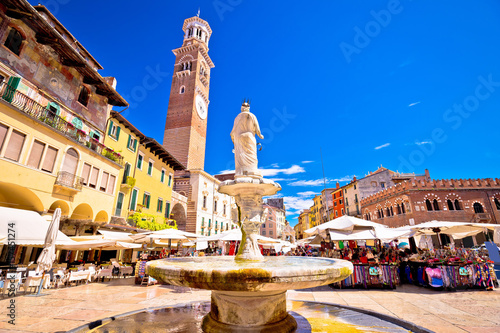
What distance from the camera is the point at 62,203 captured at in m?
13.3

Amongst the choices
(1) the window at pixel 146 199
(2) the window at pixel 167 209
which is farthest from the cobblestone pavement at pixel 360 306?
(2) the window at pixel 167 209

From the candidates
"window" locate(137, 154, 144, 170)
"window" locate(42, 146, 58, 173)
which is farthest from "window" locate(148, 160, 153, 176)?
"window" locate(42, 146, 58, 173)

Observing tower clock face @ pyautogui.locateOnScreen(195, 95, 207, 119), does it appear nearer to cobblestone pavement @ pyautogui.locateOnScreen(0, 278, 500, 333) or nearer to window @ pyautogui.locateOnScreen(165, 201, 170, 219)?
window @ pyautogui.locateOnScreen(165, 201, 170, 219)

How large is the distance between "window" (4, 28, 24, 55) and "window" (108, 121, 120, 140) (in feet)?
23.3

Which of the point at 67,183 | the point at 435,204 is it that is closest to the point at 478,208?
the point at 435,204

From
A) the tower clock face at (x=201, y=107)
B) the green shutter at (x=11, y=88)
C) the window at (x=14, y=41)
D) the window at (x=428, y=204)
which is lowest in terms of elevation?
the window at (x=428, y=204)

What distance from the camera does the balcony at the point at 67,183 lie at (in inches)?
503

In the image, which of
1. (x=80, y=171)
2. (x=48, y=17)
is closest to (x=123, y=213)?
(x=80, y=171)

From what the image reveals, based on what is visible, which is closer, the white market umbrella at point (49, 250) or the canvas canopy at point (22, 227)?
the canvas canopy at point (22, 227)

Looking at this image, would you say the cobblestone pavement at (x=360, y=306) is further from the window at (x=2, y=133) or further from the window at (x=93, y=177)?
the window at (x=93, y=177)

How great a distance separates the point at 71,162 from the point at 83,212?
→ 3633 millimetres

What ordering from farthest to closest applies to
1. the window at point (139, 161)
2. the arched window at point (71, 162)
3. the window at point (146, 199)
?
the window at point (146, 199) → the window at point (139, 161) → the arched window at point (71, 162)

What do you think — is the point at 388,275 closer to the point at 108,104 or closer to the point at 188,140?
the point at 108,104

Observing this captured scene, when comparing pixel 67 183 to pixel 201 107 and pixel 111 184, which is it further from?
pixel 201 107
